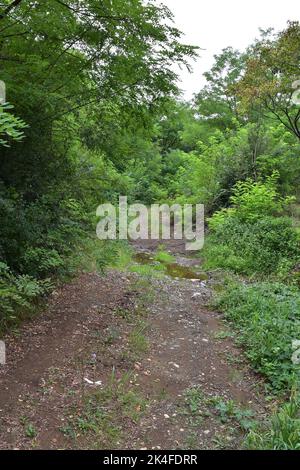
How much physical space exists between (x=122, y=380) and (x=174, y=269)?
18.7 ft

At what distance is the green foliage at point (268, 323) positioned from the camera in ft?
14.4

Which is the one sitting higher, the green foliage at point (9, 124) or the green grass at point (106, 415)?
the green foliage at point (9, 124)

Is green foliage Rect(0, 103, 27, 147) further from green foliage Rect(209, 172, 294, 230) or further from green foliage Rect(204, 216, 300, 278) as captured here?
green foliage Rect(209, 172, 294, 230)

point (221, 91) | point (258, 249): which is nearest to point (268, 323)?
point (258, 249)

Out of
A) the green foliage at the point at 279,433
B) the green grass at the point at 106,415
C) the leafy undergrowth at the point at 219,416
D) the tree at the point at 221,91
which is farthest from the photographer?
the tree at the point at 221,91

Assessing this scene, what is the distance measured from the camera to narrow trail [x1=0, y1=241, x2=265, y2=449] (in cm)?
326

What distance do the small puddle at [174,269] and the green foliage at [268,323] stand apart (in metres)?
1.82

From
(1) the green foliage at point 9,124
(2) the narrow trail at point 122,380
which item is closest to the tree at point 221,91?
(2) the narrow trail at point 122,380

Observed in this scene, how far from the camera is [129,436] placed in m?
3.27

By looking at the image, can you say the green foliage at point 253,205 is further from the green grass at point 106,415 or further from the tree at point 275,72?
the green grass at point 106,415

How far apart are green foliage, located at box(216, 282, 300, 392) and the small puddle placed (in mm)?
1825

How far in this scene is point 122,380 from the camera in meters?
4.02

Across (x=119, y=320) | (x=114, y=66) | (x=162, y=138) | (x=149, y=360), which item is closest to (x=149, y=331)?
(x=119, y=320)

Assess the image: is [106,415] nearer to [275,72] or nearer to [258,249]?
[258,249]
